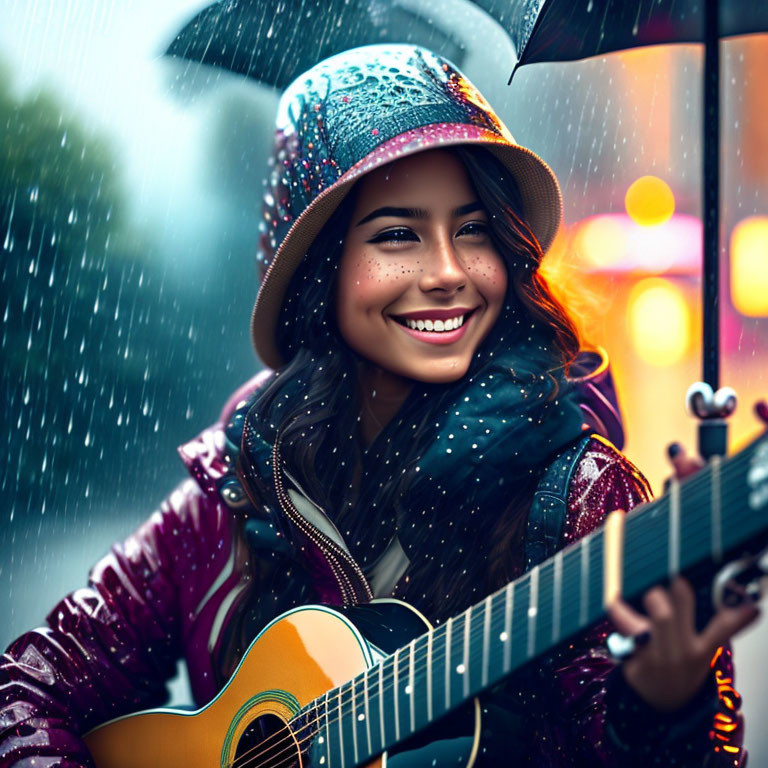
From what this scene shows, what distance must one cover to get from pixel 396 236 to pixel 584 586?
30.6 inches

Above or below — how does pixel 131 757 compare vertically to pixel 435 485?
below

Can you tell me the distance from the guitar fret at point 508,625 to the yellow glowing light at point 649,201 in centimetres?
217

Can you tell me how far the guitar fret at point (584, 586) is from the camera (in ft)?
3.53

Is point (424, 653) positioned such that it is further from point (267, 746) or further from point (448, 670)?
point (267, 746)

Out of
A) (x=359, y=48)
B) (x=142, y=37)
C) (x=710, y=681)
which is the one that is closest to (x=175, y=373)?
(x=142, y=37)

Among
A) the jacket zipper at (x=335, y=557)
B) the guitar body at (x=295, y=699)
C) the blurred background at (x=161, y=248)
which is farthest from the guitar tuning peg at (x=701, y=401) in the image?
the blurred background at (x=161, y=248)

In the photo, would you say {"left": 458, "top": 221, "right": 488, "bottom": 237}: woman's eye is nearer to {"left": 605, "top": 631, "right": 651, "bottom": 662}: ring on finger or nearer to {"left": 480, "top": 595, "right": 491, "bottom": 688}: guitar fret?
{"left": 480, "top": 595, "right": 491, "bottom": 688}: guitar fret

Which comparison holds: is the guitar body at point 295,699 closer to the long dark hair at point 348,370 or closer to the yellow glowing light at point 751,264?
the long dark hair at point 348,370

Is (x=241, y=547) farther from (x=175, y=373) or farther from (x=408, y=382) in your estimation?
(x=175, y=373)

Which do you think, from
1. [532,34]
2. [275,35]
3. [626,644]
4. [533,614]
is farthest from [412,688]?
[275,35]

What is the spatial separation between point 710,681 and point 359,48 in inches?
49.6

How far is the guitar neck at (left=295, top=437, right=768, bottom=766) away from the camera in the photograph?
0.94 meters

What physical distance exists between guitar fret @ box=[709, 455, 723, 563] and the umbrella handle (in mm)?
65

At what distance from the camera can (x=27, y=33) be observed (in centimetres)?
282
